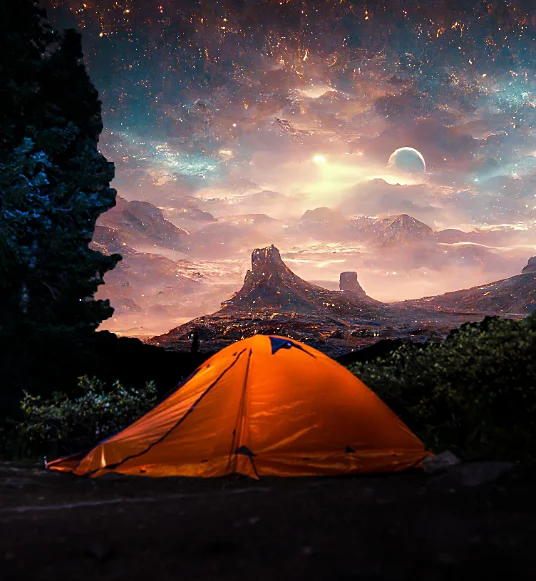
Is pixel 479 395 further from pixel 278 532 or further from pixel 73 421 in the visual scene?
pixel 73 421

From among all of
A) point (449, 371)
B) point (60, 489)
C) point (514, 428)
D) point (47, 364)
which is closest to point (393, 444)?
point (514, 428)

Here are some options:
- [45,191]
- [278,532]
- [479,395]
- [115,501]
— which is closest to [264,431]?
[115,501]

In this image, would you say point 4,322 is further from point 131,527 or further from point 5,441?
point 131,527

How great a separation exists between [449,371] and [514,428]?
7.84 feet

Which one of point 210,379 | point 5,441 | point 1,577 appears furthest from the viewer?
point 5,441

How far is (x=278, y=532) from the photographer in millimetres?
4523

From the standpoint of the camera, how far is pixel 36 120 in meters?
15.1

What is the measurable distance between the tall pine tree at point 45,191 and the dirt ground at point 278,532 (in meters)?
9.47

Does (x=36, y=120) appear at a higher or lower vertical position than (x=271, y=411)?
higher

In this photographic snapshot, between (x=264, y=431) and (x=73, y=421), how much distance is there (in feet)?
25.0

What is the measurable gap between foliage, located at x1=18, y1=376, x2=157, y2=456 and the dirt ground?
6203 mm

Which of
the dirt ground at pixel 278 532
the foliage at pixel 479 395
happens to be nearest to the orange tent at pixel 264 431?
the dirt ground at pixel 278 532

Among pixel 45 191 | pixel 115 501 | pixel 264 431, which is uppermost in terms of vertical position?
pixel 45 191

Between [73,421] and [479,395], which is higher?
[479,395]
